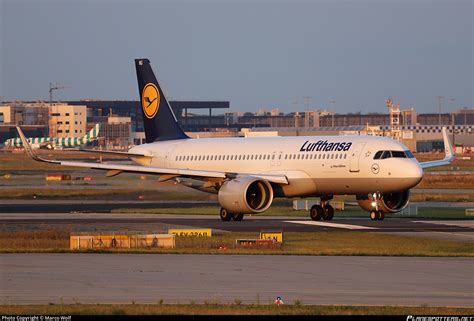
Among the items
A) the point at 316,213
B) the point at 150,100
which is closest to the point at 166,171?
the point at 316,213

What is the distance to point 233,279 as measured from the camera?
1171 inches

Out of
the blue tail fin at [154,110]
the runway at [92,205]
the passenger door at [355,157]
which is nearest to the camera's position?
the passenger door at [355,157]

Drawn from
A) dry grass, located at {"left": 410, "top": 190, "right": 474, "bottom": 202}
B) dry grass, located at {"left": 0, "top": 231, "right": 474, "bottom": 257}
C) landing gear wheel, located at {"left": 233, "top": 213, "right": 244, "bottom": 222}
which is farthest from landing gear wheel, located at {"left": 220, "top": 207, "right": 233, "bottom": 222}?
dry grass, located at {"left": 410, "top": 190, "right": 474, "bottom": 202}

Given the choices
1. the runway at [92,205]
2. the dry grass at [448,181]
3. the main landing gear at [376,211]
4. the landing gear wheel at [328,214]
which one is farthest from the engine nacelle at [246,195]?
the dry grass at [448,181]

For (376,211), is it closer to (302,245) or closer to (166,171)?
(166,171)

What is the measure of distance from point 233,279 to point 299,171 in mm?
27166

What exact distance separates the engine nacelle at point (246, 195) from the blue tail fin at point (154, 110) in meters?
12.0

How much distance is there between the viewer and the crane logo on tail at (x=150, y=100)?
67438 millimetres

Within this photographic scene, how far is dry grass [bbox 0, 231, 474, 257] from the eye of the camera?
38.2 m

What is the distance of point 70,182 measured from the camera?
102 m

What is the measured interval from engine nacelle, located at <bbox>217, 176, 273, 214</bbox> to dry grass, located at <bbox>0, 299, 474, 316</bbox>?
98.4ft

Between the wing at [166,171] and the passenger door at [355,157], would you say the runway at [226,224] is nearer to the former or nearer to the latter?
the wing at [166,171]

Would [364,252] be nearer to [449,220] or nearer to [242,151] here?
[449,220]

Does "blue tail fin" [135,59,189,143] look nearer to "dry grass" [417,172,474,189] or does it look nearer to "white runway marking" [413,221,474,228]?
"white runway marking" [413,221,474,228]
